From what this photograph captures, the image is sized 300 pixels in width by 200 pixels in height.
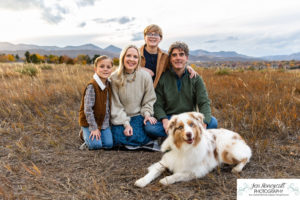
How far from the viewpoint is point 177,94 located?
4203mm

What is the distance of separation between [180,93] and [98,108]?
1614mm

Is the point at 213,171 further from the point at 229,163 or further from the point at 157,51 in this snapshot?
the point at 157,51

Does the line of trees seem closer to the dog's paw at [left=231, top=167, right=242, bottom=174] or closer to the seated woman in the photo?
the seated woman

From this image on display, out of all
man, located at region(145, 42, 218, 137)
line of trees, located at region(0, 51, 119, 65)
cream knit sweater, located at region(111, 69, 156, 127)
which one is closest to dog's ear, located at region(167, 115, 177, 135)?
man, located at region(145, 42, 218, 137)

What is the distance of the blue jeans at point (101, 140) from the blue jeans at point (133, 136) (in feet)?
0.52

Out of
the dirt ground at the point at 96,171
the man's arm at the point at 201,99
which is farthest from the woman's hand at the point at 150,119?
the man's arm at the point at 201,99

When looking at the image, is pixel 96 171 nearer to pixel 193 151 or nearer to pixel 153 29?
pixel 193 151

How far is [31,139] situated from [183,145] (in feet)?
10.6

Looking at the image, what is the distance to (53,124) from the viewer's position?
5102mm

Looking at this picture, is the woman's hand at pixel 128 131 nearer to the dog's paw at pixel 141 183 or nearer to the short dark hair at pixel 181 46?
the dog's paw at pixel 141 183

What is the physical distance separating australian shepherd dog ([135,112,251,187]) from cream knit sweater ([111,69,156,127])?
123 centimetres

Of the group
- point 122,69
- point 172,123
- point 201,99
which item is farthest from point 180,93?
point 172,123

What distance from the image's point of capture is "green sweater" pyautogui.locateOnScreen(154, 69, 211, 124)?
4.16 m

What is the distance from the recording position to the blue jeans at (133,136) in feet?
13.7
